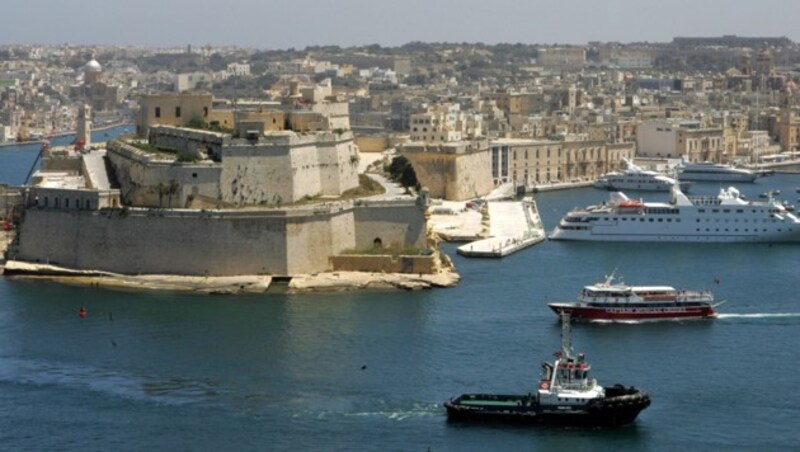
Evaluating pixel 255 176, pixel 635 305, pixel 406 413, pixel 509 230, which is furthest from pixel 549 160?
pixel 406 413

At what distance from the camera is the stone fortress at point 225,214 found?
28656mm

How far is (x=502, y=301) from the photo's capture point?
27.3m

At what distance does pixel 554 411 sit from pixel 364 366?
127 inches

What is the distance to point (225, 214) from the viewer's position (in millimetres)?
28750

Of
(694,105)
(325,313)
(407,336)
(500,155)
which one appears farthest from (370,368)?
(694,105)

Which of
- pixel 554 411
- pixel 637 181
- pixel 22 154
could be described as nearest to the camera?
pixel 554 411

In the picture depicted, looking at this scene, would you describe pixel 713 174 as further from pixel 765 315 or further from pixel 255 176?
pixel 765 315

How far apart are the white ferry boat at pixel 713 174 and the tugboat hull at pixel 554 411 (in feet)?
102

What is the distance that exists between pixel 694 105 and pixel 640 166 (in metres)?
22.0

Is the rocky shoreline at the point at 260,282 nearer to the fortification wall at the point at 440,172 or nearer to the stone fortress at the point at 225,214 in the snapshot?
the stone fortress at the point at 225,214

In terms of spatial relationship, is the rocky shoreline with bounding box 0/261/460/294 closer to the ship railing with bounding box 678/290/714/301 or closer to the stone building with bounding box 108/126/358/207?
the stone building with bounding box 108/126/358/207

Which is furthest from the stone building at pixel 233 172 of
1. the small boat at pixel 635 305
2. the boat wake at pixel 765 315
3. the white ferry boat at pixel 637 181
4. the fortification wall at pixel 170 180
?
the white ferry boat at pixel 637 181

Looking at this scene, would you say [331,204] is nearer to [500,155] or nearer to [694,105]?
[500,155]

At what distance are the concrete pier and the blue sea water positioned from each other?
A: 95.4 inches
